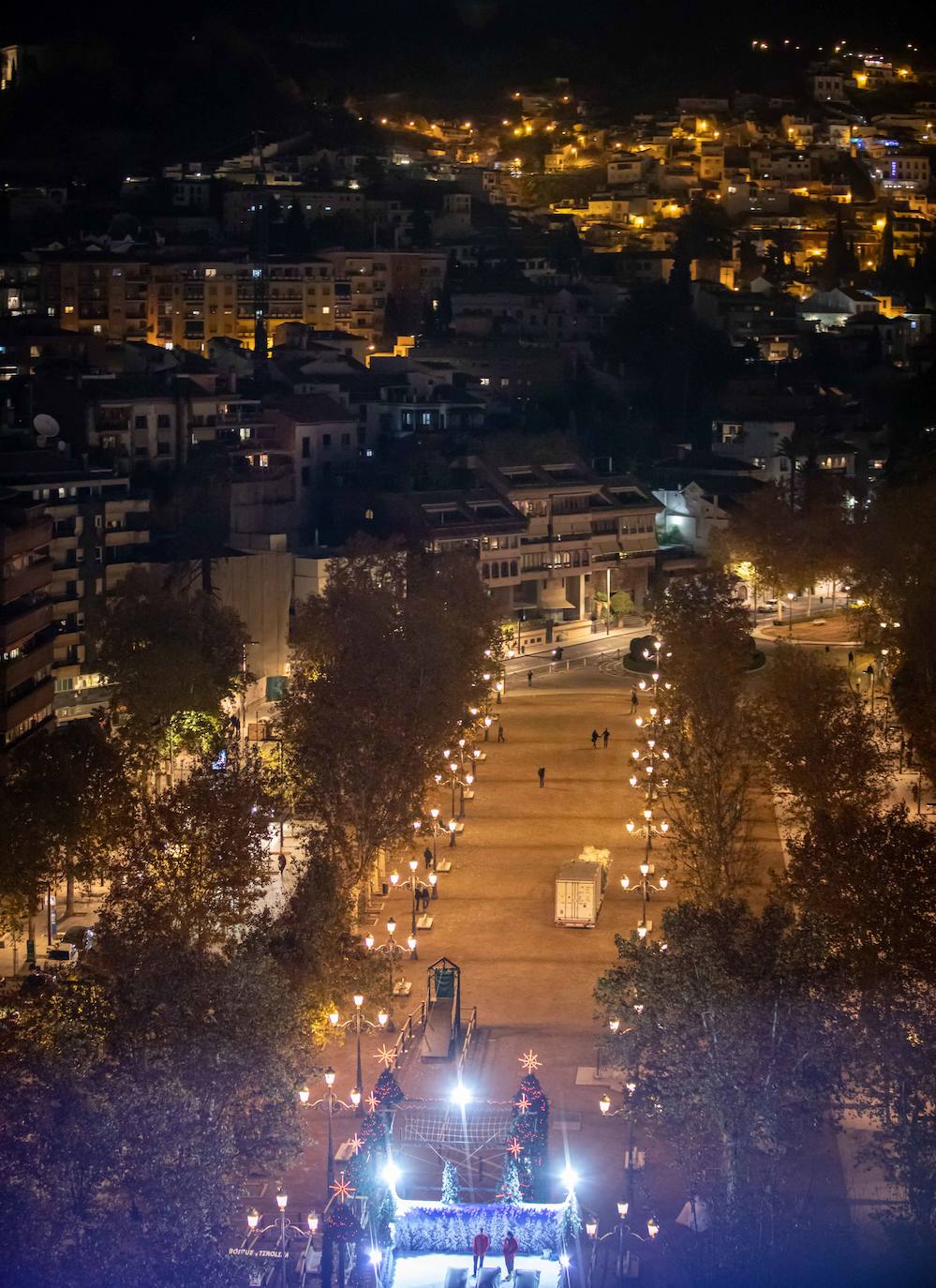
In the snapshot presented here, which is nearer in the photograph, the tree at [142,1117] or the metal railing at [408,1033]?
the tree at [142,1117]

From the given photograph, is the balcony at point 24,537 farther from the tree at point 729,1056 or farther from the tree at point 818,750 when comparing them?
the tree at point 729,1056

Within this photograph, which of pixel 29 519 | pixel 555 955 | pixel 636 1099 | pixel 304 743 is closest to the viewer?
pixel 636 1099

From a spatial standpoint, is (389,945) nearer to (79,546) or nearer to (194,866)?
(194,866)

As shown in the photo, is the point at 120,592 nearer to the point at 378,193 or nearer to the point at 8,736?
the point at 8,736

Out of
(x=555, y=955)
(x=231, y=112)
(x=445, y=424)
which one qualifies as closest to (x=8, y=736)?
(x=555, y=955)

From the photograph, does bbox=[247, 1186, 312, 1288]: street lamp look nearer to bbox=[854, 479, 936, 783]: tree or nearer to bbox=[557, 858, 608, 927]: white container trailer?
bbox=[557, 858, 608, 927]: white container trailer

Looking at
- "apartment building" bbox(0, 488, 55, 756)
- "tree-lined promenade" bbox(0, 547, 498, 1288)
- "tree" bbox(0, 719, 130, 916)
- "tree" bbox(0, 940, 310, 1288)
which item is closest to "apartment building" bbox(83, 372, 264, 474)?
"tree-lined promenade" bbox(0, 547, 498, 1288)

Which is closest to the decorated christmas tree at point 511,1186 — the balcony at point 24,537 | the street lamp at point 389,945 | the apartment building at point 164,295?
the street lamp at point 389,945
